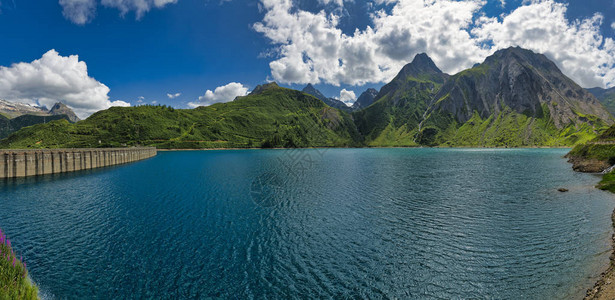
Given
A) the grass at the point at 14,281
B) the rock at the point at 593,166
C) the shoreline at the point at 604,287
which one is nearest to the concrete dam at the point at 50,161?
the grass at the point at 14,281

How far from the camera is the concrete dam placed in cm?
7563

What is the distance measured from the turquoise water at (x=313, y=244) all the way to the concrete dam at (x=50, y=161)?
38.2m

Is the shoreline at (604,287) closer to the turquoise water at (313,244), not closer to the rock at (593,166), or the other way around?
the turquoise water at (313,244)

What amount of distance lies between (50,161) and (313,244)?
363ft

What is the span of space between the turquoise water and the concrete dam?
38224 mm

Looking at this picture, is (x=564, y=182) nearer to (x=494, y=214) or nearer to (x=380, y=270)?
(x=494, y=214)

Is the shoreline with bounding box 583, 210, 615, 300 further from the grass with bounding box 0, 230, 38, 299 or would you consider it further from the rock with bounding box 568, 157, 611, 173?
the rock with bounding box 568, 157, 611, 173

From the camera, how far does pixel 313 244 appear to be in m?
28.6

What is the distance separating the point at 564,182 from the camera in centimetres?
6519

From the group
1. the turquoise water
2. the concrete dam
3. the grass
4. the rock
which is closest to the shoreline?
the turquoise water

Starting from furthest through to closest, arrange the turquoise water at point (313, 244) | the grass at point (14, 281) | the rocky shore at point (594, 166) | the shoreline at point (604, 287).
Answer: the rocky shore at point (594, 166)
the turquoise water at point (313, 244)
the shoreline at point (604, 287)
the grass at point (14, 281)

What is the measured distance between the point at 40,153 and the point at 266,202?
91.4 m

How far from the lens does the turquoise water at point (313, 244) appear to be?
20.2m

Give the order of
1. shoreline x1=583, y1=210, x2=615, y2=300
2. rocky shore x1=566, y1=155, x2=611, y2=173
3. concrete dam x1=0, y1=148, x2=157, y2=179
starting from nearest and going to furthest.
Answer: shoreline x1=583, y1=210, x2=615, y2=300 → concrete dam x1=0, y1=148, x2=157, y2=179 → rocky shore x1=566, y1=155, x2=611, y2=173
